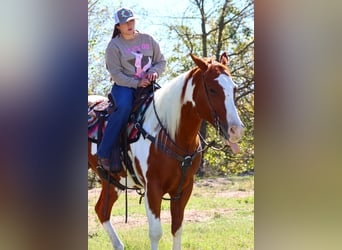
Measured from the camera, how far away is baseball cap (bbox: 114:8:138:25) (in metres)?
2.26

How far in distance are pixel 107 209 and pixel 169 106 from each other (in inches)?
23.9

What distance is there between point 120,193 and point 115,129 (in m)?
0.34

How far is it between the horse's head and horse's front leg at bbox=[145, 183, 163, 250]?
440mm

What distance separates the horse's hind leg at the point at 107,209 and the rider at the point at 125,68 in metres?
0.12

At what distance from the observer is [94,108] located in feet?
8.24

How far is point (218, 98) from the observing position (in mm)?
2100

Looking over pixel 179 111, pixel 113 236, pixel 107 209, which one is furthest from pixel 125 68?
pixel 113 236

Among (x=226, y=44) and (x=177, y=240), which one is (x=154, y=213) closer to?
(x=177, y=240)
